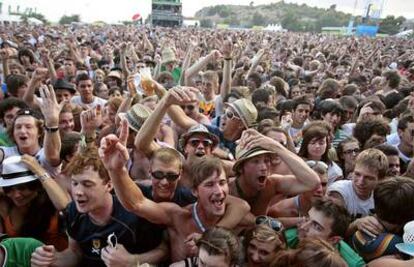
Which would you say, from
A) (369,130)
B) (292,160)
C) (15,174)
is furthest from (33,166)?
(369,130)

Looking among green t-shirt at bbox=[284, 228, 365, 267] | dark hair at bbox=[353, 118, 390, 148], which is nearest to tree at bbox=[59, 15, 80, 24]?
dark hair at bbox=[353, 118, 390, 148]

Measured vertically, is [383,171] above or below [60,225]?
above

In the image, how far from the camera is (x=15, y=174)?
3.29m

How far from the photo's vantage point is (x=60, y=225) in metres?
3.40

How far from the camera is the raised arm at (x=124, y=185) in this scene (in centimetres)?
281

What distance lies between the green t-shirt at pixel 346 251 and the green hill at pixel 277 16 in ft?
290

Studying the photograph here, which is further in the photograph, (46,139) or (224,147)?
(224,147)

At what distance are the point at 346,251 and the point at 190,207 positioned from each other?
107 centimetres

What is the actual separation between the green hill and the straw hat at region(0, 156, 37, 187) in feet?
289

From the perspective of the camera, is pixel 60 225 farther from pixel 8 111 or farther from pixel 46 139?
pixel 8 111

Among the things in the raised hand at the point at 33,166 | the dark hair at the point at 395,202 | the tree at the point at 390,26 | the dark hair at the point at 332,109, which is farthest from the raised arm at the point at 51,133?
the tree at the point at 390,26

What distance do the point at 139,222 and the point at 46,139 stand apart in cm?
148

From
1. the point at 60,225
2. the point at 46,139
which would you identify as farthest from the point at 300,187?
the point at 46,139

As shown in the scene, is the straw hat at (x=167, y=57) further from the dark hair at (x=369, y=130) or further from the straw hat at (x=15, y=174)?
the straw hat at (x=15, y=174)
